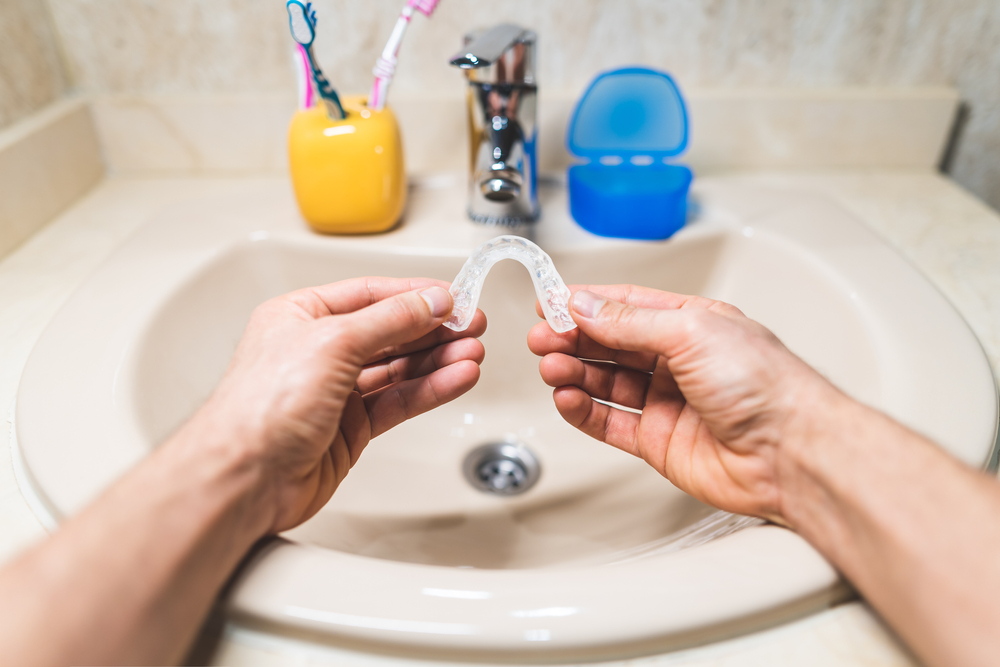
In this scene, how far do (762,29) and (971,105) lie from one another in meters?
Answer: 0.33

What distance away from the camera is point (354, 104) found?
689 mm

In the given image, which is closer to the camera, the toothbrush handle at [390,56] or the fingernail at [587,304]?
the fingernail at [587,304]

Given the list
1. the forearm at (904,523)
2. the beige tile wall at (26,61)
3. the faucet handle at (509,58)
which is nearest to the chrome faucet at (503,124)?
the faucet handle at (509,58)

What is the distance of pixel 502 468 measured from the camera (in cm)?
74

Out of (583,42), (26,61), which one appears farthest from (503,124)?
(26,61)

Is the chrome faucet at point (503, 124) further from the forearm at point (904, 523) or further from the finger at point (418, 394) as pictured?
the forearm at point (904, 523)

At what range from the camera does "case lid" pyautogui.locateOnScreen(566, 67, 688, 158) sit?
2.37 feet

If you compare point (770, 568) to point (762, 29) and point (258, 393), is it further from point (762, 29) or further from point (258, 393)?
point (762, 29)

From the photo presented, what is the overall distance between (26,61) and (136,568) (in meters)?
0.76

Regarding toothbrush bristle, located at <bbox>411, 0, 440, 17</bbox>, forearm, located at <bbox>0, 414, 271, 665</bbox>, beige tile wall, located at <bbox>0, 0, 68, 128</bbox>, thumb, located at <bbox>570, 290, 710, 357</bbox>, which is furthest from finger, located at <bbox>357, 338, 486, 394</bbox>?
beige tile wall, located at <bbox>0, 0, 68, 128</bbox>

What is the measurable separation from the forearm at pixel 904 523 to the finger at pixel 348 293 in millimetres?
325

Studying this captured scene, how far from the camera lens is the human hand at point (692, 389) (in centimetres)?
42

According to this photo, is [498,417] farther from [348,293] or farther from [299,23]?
[299,23]

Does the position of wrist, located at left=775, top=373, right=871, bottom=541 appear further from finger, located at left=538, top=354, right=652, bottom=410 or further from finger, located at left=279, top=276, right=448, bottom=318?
finger, located at left=279, top=276, right=448, bottom=318
